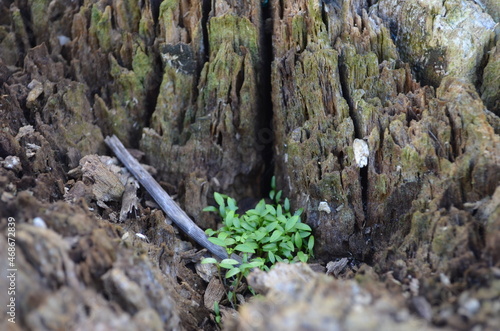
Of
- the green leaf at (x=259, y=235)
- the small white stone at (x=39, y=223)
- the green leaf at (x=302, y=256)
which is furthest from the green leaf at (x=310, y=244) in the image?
the small white stone at (x=39, y=223)

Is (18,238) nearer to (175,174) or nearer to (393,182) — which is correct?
(175,174)

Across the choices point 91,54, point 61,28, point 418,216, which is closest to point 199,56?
point 91,54

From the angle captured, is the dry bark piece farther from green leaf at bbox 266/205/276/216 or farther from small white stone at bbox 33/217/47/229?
small white stone at bbox 33/217/47/229

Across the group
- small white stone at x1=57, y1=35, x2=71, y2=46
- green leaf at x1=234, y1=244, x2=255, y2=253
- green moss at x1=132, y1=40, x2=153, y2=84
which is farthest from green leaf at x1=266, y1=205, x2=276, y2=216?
small white stone at x1=57, y1=35, x2=71, y2=46

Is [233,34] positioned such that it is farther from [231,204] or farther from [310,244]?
[310,244]

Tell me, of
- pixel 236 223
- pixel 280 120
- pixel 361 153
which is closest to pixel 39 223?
pixel 236 223

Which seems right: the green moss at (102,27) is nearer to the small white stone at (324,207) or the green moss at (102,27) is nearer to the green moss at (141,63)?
the green moss at (141,63)
